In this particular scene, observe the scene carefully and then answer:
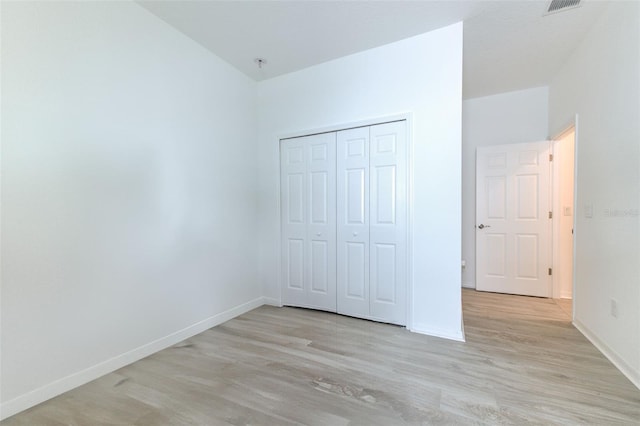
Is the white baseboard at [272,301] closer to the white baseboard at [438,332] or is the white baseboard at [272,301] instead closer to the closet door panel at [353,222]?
the closet door panel at [353,222]

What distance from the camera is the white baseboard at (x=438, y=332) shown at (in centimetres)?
245

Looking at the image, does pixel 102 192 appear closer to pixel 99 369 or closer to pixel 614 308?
pixel 99 369

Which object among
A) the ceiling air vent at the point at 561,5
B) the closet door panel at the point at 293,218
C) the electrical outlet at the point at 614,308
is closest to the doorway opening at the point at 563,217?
the electrical outlet at the point at 614,308

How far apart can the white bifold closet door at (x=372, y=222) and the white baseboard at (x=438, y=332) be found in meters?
0.14

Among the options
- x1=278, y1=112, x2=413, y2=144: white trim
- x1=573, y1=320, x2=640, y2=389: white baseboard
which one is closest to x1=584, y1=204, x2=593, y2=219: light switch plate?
x1=573, y1=320, x2=640, y2=389: white baseboard

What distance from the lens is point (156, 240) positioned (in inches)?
92.1

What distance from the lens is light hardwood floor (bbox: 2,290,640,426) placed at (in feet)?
5.06

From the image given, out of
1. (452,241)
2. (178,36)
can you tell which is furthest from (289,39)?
(452,241)

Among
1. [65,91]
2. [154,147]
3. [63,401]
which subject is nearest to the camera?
[63,401]

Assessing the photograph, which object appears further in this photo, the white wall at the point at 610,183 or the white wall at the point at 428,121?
the white wall at the point at 428,121

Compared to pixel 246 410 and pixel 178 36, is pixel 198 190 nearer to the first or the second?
pixel 178 36

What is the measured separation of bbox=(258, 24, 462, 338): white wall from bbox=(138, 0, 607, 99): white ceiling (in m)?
0.18

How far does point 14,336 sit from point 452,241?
319 cm

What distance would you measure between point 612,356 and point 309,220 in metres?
2.85
